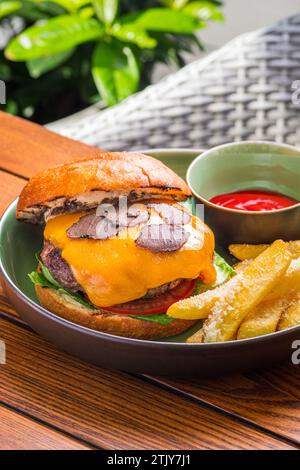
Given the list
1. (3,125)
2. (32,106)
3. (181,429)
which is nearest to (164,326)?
(181,429)

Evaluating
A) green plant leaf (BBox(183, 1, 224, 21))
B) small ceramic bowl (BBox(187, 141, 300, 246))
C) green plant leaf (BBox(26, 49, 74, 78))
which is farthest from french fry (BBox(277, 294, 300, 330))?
green plant leaf (BBox(183, 1, 224, 21))

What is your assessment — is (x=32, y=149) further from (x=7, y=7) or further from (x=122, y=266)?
(x=7, y=7)

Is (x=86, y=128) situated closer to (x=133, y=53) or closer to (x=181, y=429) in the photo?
(x=133, y=53)

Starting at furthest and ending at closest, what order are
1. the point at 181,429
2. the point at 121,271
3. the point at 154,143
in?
the point at 154,143
the point at 121,271
the point at 181,429

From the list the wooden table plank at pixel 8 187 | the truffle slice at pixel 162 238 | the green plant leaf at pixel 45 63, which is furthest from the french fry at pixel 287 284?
the green plant leaf at pixel 45 63

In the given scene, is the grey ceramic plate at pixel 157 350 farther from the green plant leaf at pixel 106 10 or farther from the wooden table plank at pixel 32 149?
the green plant leaf at pixel 106 10

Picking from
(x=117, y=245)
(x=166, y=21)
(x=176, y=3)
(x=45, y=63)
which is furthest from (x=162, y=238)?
(x=176, y=3)
